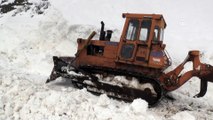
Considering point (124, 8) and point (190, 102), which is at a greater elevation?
point (124, 8)

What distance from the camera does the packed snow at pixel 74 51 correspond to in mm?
8883

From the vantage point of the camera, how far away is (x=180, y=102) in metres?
11.4

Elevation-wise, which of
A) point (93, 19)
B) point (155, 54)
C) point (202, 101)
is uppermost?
point (93, 19)

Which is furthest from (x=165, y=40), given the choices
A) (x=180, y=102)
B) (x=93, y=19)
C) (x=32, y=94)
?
(x=32, y=94)

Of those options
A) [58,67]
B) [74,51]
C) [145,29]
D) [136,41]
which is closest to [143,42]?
[136,41]

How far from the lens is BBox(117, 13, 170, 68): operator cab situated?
1066cm

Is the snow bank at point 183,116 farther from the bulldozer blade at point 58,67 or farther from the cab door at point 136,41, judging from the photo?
the bulldozer blade at point 58,67

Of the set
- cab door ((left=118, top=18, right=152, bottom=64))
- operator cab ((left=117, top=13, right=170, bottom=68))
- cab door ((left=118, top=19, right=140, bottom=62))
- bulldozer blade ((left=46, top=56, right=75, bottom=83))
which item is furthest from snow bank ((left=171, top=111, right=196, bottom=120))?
bulldozer blade ((left=46, top=56, right=75, bottom=83))

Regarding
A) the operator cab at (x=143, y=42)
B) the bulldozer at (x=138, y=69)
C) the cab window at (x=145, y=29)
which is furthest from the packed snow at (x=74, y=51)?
the cab window at (x=145, y=29)

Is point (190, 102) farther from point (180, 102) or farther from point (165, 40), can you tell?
point (165, 40)

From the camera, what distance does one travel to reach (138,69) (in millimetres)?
10953

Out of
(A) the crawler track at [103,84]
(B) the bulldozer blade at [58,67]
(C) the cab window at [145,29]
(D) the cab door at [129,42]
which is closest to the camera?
(A) the crawler track at [103,84]

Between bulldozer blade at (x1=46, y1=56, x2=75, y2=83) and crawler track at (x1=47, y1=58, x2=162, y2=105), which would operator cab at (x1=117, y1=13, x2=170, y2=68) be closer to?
crawler track at (x1=47, y1=58, x2=162, y2=105)

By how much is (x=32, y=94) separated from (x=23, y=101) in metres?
0.44
